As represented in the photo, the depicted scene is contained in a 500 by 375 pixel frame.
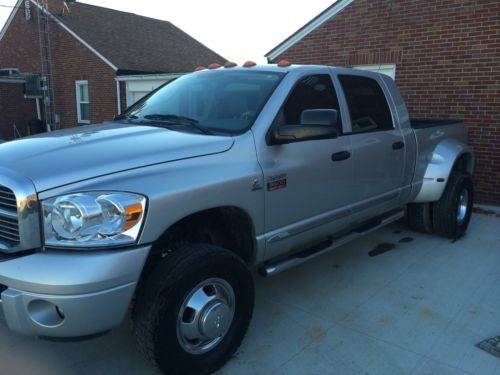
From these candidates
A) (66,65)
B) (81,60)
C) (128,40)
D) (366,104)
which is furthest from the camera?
(128,40)

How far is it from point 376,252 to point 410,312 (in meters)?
1.41

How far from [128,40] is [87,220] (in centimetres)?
1864

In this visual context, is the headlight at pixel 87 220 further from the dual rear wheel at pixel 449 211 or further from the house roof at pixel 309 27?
the house roof at pixel 309 27

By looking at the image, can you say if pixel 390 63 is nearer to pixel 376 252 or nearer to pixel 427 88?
pixel 427 88

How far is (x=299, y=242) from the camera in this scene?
11.3 ft

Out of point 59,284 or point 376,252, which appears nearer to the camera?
point 59,284

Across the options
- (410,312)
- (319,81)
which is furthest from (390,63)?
(410,312)

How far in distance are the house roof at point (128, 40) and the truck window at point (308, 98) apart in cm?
1422

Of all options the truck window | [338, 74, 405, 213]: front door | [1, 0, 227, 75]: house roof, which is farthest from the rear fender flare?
[1, 0, 227, 75]: house roof

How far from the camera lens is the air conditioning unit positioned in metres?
18.9

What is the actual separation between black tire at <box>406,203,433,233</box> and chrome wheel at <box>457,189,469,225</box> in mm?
369

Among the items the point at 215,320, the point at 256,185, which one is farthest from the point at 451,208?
the point at 215,320

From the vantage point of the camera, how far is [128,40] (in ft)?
62.7

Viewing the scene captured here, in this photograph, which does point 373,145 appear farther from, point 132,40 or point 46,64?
point 46,64
